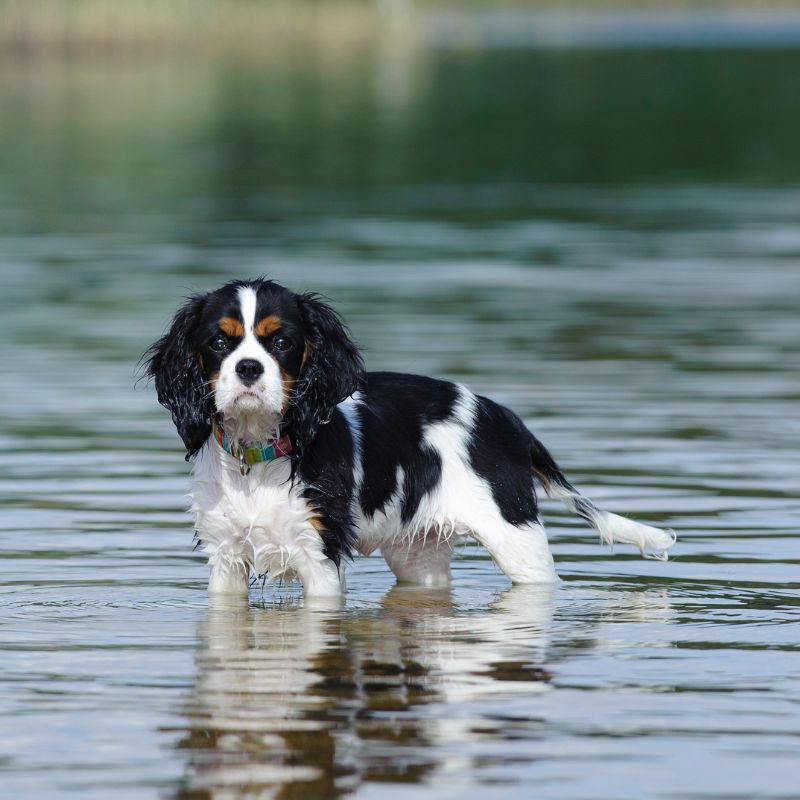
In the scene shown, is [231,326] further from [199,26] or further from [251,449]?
[199,26]

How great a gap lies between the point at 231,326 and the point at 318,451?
69 centimetres

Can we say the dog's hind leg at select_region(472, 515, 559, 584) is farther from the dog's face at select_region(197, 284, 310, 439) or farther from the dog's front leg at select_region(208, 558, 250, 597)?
the dog's face at select_region(197, 284, 310, 439)

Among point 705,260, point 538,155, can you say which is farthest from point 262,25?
point 705,260

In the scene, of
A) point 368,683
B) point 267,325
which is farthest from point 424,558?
point 368,683

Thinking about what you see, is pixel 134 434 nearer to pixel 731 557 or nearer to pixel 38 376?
pixel 38 376

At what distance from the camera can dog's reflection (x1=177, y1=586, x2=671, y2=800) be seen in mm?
5910

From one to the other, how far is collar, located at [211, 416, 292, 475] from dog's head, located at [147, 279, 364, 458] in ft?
0.10

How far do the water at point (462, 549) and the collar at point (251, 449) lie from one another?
64 cm

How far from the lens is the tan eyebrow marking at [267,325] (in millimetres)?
7660

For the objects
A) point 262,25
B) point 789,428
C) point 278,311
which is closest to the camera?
point 278,311

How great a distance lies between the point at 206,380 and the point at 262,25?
7608 cm

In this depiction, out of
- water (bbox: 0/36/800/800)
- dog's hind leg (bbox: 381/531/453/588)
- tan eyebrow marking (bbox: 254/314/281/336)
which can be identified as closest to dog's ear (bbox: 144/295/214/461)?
tan eyebrow marking (bbox: 254/314/281/336)

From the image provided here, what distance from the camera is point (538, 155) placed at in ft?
125

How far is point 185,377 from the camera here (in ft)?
25.9
